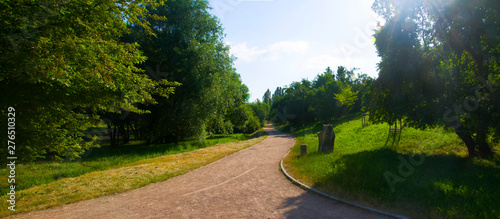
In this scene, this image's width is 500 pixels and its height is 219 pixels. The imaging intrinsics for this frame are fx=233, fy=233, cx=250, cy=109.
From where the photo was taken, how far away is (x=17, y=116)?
258 inches

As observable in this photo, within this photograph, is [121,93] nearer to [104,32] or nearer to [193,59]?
[104,32]

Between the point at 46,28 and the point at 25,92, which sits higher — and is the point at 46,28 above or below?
above

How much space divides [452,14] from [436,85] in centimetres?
288

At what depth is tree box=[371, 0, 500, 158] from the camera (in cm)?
879

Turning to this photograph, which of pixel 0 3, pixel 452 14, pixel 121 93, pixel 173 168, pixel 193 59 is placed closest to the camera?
pixel 0 3

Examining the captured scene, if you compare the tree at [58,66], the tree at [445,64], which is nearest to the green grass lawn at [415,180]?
the tree at [445,64]

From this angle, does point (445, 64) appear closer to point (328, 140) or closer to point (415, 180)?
point (415, 180)

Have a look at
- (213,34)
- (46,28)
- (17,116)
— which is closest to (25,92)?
(17,116)

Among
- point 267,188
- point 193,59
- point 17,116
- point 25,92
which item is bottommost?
point 267,188

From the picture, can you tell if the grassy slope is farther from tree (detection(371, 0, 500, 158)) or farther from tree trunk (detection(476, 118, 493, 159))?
tree trunk (detection(476, 118, 493, 159))

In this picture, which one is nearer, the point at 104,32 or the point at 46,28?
the point at 46,28

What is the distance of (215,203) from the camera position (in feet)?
22.6

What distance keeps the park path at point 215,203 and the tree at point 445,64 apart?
698 cm

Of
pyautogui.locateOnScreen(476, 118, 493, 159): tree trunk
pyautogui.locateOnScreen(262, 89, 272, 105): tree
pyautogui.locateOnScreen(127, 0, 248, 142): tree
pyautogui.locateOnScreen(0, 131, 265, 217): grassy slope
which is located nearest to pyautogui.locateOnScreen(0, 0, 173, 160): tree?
pyautogui.locateOnScreen(0, 131, 265, 217): grassy slope
